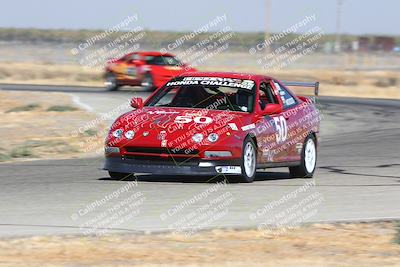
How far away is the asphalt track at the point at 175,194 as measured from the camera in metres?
9.04

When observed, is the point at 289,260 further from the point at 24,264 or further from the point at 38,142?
the point at 38,142

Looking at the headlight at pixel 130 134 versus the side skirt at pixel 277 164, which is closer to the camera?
the headlight at pixel 130 134

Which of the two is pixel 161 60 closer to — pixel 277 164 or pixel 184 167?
pixel 277 164

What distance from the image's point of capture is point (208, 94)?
12.9 metres

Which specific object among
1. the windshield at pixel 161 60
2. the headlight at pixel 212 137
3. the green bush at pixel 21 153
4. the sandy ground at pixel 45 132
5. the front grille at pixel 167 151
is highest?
the headlight at pixel 212 137

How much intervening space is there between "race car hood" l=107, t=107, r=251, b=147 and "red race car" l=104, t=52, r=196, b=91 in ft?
72.1

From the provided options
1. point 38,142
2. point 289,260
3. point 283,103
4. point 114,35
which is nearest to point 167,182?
point 283,103

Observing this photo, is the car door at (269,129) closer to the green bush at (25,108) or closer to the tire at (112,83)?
the green bush at (25,108)

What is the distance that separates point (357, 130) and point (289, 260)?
15519mm

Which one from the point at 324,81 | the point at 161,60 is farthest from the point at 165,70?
the point at 324,81

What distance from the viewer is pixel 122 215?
30.6 feet

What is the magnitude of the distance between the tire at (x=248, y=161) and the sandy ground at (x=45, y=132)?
4.91 meters

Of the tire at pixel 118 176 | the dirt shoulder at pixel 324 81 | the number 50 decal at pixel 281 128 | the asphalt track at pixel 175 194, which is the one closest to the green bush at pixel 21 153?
the asphalt track at pixel 175 194

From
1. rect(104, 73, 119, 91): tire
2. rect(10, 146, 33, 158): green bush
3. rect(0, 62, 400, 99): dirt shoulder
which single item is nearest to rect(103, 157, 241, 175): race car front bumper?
rect(10, 146, 33, 158): green bush
